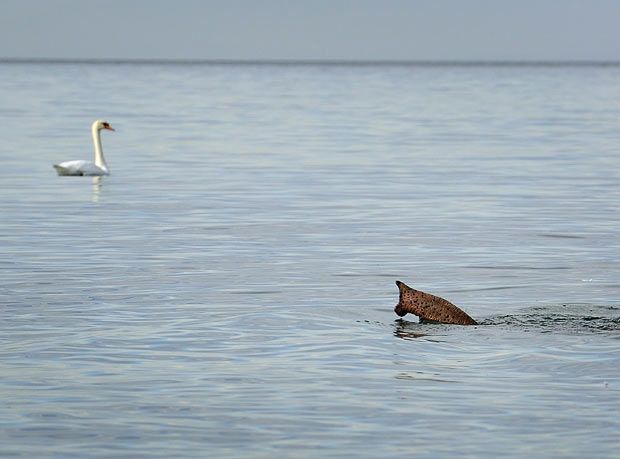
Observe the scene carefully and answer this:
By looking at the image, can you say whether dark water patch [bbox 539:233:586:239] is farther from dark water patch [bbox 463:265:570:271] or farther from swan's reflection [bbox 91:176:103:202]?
swan's reflection [bbox 91:176:103:202]

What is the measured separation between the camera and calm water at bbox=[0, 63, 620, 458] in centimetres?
1015

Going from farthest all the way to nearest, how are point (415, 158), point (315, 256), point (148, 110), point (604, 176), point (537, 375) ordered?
point (148, 110)
point (415, 158)
point (604, 176)
point (315, 256)
point (537, 375)

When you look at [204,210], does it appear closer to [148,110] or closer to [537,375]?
[537,375]

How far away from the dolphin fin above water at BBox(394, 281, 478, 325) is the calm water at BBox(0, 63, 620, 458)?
23 centimetres

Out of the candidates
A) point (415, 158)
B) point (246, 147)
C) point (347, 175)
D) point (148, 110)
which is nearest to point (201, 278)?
point (347, 175)

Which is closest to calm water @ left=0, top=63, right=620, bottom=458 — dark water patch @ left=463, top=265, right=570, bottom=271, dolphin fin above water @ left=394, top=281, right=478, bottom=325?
dark water patch @ left=463, top=265, right=570, bottom=271

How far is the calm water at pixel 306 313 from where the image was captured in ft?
33.3

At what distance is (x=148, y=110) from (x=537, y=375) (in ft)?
214

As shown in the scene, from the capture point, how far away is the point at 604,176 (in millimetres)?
33969

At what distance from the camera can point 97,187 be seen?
3083 cm

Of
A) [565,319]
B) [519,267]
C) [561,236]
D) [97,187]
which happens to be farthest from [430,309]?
[97,187]

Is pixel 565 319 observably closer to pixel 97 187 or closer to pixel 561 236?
pixel 561 236

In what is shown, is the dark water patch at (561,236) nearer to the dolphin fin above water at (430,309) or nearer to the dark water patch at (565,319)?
the dark water patch at (565,319)

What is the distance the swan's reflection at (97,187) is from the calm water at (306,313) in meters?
0.14
